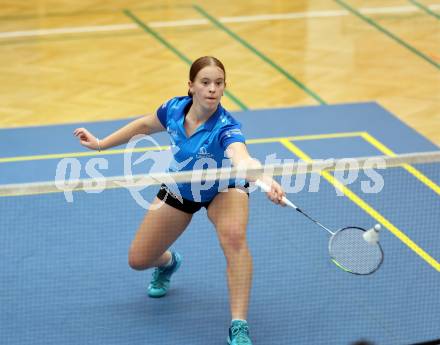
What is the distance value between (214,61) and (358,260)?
1656mm

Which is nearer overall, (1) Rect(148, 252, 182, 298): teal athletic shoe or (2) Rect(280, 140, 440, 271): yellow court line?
(1) Rect(148, 252, 182, 298): teal athletic shoe

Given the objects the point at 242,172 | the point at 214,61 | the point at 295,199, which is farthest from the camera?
the point at 295,199

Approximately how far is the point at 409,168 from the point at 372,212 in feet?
3.72

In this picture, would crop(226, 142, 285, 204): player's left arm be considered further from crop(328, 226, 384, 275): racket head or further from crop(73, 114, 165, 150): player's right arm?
crop(73, 114, 165, 150): player's right arm

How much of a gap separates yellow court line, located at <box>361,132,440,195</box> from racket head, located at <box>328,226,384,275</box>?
10.5 feet

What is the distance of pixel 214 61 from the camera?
23.1 ft

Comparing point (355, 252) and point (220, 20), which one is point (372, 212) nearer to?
point (355, 252)

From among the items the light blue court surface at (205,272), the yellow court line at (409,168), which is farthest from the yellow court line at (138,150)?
the yellow court line at (409,168)

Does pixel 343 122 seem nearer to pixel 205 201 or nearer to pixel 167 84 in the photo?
pixel 167 84

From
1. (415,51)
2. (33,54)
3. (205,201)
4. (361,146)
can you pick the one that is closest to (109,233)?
(205,201)

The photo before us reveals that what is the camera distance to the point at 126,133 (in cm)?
754

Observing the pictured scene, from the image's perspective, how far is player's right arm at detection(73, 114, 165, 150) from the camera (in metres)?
7.47

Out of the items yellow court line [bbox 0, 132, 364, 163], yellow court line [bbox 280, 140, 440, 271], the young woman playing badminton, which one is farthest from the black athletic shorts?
yellow court line [bbox 0, 132, 364, 163]

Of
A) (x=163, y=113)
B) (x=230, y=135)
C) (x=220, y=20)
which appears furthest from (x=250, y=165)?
(x=220, y=20)
